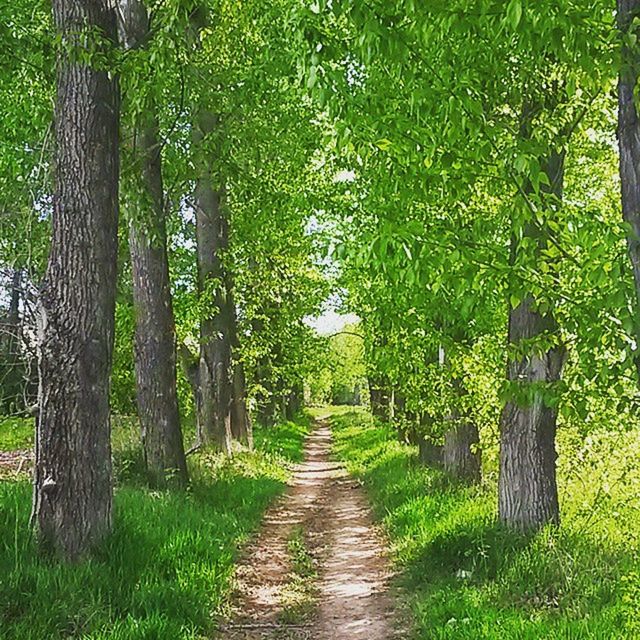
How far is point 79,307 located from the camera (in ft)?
19.9

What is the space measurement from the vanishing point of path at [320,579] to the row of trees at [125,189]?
1.69m

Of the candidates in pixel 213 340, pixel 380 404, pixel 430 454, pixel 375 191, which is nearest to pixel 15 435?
pixel 213 340

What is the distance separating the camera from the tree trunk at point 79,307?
5906 mm

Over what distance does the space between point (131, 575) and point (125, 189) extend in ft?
13.1

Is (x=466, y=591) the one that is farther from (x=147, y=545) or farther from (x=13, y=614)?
(x=13, y=614)

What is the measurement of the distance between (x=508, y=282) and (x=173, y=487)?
7.05 meters

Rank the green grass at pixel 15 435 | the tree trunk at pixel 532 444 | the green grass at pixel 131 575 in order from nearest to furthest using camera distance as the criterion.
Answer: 1. the green grass at pixel 131 575
2. the tree trunk at pixel 532 444
3. the green grass at pixel 15 435

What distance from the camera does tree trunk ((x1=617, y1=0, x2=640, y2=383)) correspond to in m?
2.90

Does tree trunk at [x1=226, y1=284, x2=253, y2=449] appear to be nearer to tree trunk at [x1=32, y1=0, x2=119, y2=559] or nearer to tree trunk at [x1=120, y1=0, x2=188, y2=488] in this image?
tree trunk at [x1=120, y1=0, x2=188, y2=488]

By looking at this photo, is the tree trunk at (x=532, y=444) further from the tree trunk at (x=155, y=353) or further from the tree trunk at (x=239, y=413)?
the tree trunk at (x=239, y=413)

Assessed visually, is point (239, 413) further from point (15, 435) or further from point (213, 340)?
point (15, 435)

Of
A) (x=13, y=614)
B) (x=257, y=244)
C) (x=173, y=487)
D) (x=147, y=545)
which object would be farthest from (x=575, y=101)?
(x=257, y=244)

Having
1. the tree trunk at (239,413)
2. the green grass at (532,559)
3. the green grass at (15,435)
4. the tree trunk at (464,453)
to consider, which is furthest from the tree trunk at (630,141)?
the tree trunk at (239,413)

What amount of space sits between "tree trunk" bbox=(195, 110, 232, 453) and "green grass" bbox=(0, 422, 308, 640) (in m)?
4.88
